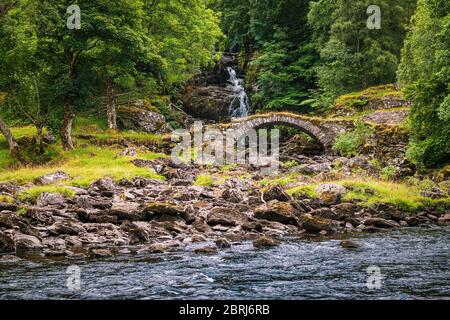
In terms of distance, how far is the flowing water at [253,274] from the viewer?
11164 millimetres

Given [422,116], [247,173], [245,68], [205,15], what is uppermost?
[205,15]

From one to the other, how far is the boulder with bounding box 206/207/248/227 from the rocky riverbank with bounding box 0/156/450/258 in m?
0.04

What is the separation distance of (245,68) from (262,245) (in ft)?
162

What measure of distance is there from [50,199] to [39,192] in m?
1.53

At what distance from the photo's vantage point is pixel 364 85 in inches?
1903

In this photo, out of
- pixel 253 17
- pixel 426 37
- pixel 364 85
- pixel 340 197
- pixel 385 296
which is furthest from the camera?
pixel 253 17

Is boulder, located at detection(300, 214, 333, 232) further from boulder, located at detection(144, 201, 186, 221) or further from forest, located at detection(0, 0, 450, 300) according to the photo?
boulder, located at detection(144, 201, 186, 221)

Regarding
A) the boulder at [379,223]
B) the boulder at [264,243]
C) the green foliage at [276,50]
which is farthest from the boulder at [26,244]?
the green foliage at [276,50]

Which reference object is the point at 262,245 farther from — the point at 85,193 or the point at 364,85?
the point at 364,85

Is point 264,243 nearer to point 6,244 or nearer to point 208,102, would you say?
point 6,244

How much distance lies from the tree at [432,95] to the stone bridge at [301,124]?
26.3 ft

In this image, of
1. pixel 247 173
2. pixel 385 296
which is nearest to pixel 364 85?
pixel 247 173

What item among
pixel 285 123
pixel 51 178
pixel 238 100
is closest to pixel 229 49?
pixel 238 100

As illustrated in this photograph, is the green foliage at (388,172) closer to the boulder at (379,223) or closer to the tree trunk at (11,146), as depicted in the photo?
the boulder at (379,223)
